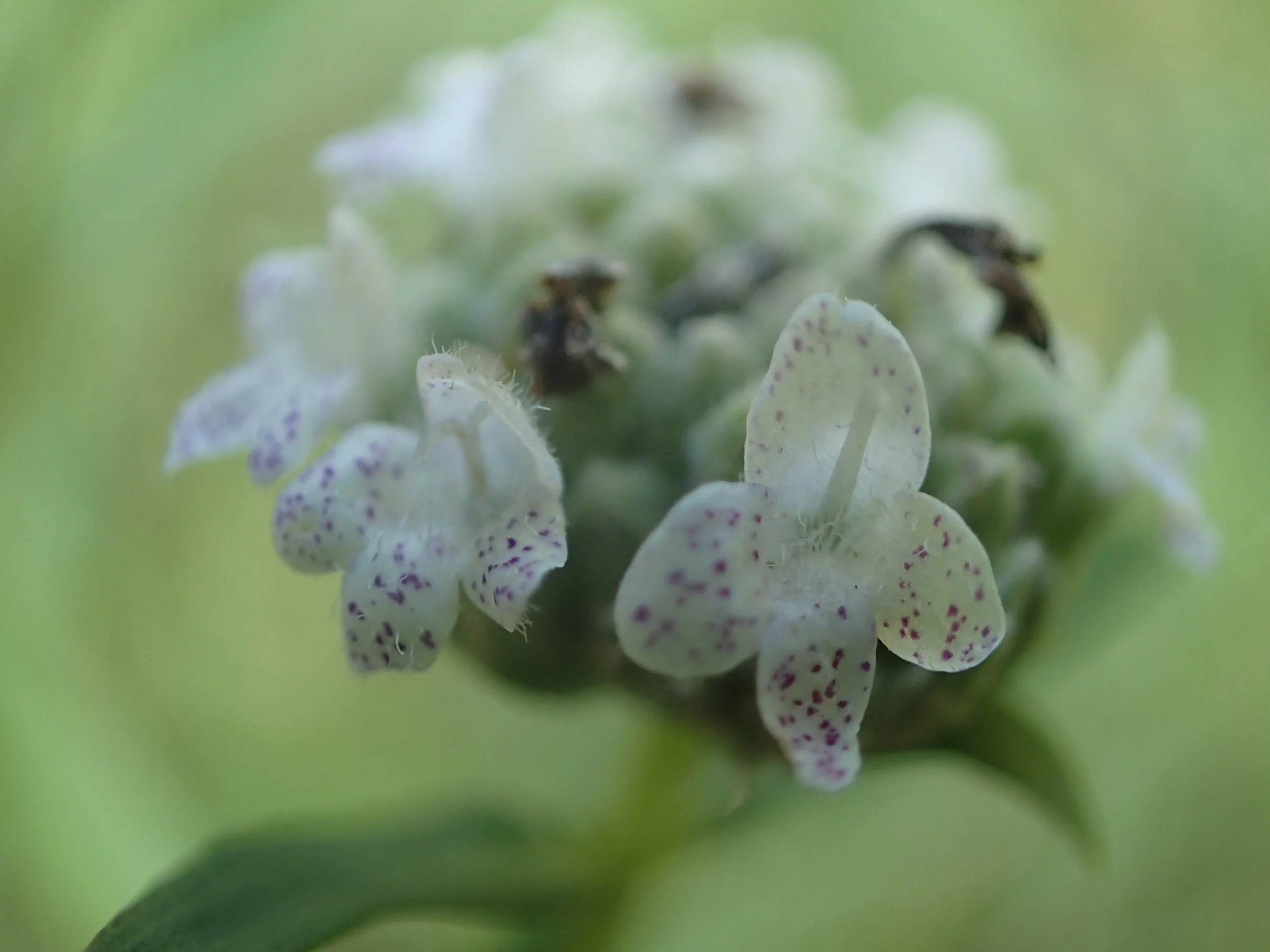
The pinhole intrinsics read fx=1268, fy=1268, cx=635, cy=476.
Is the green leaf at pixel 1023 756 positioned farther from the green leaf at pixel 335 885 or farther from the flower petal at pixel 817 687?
Answer: the green leaf at pixel 335 885

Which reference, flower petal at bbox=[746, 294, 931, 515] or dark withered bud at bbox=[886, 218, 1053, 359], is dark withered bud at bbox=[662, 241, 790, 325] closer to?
dark withered bud at bbox=[886, 218, 1053, 359]

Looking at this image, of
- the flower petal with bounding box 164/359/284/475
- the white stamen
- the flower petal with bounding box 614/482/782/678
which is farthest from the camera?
the flower petal with bounding box 164/359/284/475

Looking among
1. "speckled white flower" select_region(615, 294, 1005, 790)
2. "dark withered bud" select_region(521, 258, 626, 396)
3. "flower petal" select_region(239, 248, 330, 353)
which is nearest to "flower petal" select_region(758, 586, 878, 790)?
"speckled white flower" select_region(615, 294, 1005, 790)

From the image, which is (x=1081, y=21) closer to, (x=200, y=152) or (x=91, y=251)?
(x=200, y=152)

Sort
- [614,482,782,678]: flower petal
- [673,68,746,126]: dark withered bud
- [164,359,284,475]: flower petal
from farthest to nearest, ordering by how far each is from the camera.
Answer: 1. [673,68,746,126]: dark withered bud
2. [164,359,284,475]: flower petal
3. [614,482,782,678]: flower petal

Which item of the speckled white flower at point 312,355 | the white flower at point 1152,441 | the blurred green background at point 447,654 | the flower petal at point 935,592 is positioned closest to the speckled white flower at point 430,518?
→ the speckled white flower at point 312,355

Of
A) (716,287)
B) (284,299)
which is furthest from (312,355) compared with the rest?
(716,287)

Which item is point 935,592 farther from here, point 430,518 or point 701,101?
point 701,101

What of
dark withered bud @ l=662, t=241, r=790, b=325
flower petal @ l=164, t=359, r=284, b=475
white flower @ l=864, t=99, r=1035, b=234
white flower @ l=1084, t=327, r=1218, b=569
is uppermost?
flower petal @ l=164, t=359, r=284, b=475
